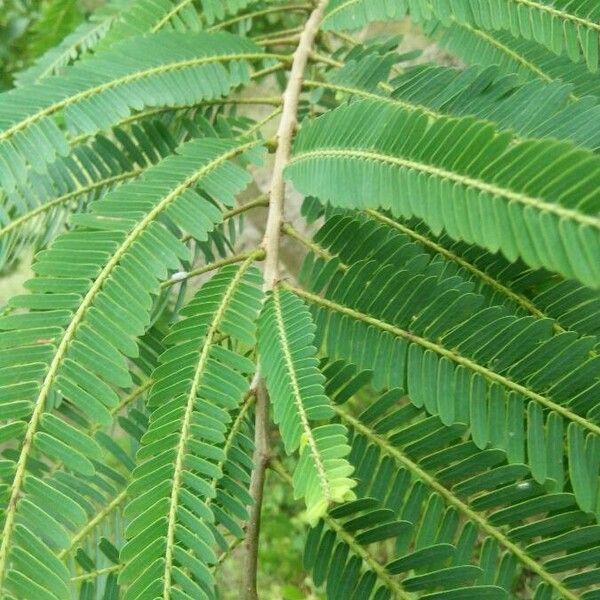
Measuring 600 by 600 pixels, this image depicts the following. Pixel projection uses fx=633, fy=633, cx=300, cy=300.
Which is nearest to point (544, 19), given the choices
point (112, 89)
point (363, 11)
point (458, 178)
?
point (363, 11)

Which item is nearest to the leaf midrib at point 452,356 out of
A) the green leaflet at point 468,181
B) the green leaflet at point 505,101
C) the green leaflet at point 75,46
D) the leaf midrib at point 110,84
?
the green leaflet at point 468,181

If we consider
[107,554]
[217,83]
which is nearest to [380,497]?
[107,554]

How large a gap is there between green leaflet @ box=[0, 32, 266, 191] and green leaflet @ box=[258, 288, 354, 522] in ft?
1.05

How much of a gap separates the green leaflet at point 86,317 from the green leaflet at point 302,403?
0.37 ft

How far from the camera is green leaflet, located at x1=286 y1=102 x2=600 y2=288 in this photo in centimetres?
40

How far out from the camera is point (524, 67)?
909mm

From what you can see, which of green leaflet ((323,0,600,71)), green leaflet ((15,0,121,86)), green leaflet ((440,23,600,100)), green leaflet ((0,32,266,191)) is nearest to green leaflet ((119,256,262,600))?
green leaflet ((0,32,266,191))

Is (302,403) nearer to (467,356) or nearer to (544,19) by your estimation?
(467,356)

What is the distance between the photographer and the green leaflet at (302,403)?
0.44 m

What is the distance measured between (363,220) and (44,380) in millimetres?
369

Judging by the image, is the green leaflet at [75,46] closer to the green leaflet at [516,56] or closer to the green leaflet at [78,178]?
the green leaflet at [78,178]

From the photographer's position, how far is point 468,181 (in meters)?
0.47

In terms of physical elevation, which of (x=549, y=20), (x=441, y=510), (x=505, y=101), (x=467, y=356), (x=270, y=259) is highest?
(x=549, y=20)

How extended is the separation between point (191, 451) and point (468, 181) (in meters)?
0.32
